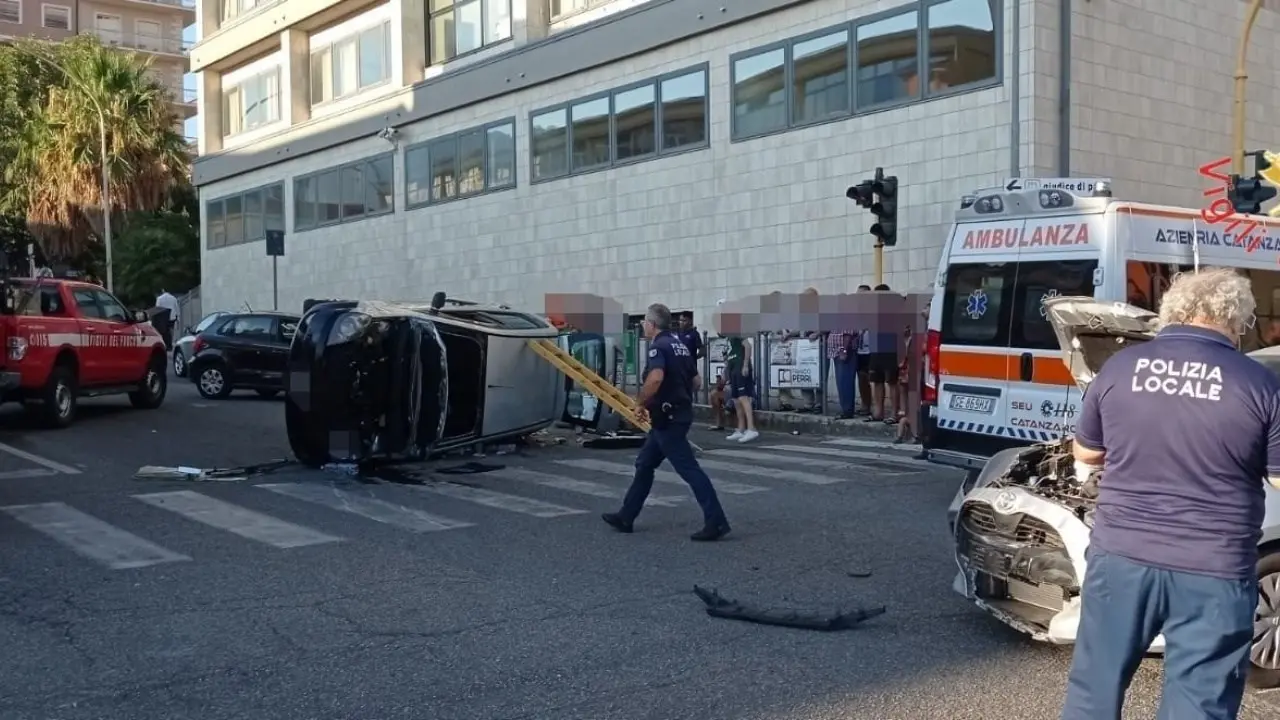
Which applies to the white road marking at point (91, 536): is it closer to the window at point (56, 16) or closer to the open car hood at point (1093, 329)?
the open car hood at point (1093, 329)

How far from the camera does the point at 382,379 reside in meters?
11.7

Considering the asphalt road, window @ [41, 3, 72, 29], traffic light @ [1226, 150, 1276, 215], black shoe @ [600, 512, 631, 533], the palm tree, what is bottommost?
the asphalt road

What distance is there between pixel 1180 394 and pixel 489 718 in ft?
9.55

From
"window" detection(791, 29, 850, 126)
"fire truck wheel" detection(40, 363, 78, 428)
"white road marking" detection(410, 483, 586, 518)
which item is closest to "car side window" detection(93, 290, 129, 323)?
"fire truck wheel" detection(40, 363, 78, 428)

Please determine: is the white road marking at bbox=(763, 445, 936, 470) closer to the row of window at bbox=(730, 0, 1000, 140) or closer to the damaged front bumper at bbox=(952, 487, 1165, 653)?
the row of window at bbox=(730, 0, 1000, 140)

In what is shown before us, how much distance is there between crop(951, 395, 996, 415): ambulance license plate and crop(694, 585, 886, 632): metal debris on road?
3.91m

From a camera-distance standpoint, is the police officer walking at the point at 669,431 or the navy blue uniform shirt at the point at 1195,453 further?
the police officer walking at the point at 669,431

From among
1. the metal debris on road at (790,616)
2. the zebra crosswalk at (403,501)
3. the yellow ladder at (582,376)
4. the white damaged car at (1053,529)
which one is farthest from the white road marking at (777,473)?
the white damaged car at (1053,529)

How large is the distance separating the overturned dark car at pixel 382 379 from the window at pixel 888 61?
866cm

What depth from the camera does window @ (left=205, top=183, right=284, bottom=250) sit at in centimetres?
3453

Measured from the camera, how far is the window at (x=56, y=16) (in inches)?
2562

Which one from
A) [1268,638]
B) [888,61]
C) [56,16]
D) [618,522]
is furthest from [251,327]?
[56,16]

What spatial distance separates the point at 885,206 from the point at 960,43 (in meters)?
3.14

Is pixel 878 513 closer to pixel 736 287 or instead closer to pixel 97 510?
pixel 97 510
